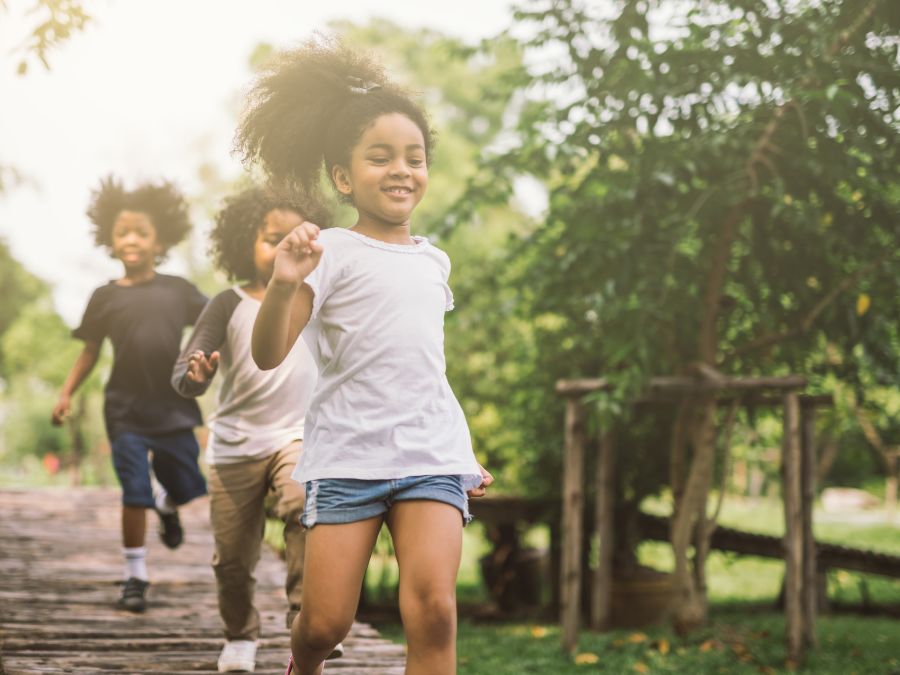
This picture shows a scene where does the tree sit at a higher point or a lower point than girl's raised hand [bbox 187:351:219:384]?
higher

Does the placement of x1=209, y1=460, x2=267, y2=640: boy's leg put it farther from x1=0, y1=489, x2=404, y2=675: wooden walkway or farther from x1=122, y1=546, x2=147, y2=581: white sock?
x1=122, y1=546, x2=147, y2=581: white sock

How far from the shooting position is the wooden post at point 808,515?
7395 mm

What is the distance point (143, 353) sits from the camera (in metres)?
4.66

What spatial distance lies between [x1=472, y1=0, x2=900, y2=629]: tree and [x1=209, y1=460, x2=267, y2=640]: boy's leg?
2913 mm

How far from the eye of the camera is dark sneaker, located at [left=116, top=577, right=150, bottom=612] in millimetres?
4875

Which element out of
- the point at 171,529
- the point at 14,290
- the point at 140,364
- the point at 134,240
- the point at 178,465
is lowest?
the point at 171,529

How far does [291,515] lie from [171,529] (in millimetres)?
1813

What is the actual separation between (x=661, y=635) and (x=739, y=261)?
2.95 m

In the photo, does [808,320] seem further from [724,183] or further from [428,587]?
[428,587]

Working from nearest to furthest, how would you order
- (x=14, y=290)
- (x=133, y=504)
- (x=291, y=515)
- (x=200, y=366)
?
(x=200, y=366) < (x=291, y=515) < (x=133, y=504) < (x=14, y=290)

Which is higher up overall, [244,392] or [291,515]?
[244,392]

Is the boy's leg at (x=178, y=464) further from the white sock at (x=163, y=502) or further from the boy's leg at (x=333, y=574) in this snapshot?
the boy's leg at (x=333, y=574)

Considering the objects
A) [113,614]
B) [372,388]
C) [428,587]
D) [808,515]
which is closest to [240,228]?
[372,388]

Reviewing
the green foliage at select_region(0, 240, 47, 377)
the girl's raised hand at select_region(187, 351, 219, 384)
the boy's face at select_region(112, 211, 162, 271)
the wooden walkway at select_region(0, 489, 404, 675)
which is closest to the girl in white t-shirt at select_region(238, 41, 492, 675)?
the girl's raised hand at select_region(187, 351, 219, 384)
